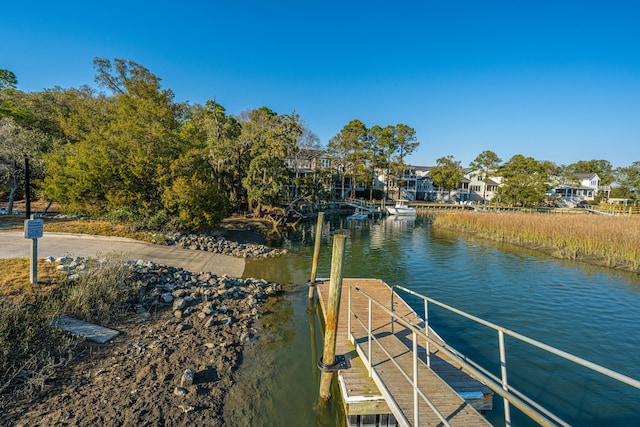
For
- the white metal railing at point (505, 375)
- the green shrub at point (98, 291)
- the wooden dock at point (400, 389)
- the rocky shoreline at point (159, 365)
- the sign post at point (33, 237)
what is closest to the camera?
the white metal railing at point (505, 375)

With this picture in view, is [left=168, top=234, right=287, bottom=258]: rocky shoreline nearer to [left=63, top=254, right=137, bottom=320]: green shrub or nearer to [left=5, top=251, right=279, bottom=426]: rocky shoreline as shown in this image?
[left=5, top=251, right=279, bottom=426]: rocky shoreline

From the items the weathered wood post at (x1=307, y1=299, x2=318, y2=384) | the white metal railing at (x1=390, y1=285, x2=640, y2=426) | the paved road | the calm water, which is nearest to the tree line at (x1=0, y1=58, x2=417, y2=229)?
the paved road

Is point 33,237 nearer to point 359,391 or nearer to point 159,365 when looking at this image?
point 159,365

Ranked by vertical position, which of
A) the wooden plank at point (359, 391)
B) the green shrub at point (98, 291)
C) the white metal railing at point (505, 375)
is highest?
the white metal railing at point (505, 375)

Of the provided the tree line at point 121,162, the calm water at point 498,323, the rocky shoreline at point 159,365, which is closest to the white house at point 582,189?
the calm water at point 498,323

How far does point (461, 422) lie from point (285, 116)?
29.0 m

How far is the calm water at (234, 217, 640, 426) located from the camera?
6.31m

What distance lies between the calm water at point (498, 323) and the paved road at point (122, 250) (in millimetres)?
1773

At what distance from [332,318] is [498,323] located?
290 inches

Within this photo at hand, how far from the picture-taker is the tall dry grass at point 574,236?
1838 cm

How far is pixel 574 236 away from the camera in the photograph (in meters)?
22.0

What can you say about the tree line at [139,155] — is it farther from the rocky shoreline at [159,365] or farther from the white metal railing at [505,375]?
the white metal railing at [505,375]

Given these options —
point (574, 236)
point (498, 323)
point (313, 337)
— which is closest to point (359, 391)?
point (313, 337)

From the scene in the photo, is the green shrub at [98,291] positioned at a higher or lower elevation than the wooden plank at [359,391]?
higher
